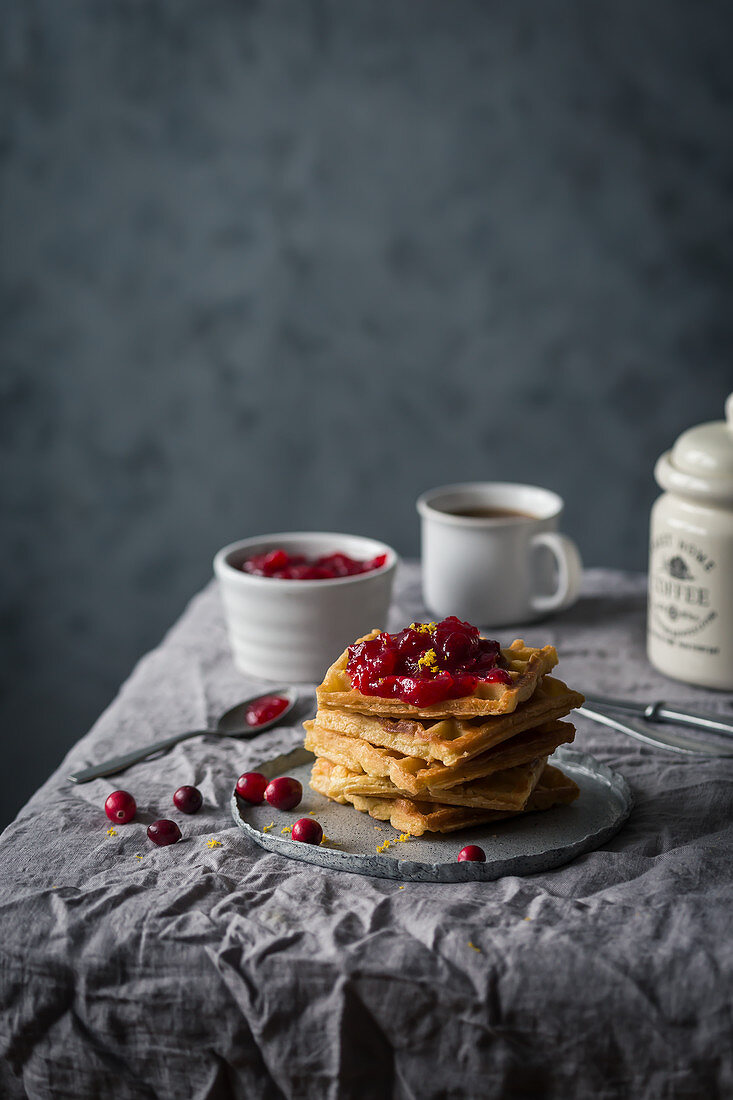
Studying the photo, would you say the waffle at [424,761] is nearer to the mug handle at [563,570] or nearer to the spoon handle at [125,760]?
the spoon handle at [125,760]

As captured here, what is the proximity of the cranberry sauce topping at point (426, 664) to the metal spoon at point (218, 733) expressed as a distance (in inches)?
13.3

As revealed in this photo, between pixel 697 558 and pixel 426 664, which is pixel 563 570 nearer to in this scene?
pixel 697 558


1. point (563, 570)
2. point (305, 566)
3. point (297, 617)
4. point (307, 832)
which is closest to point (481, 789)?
point (307, 832)

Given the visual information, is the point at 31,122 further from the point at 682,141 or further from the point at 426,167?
the point at 682,141

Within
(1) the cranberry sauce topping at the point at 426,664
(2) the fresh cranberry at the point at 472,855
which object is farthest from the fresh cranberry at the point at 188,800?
(2) the fresh cranberry at the point at 472,855

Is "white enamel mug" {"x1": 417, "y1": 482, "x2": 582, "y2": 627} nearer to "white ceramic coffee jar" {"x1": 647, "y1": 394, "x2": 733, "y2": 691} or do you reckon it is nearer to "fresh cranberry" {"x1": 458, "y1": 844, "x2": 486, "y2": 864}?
"white ceramic coffee jar" {"x1": 647, "y1": 394, "x2": 733, "y2": 691}

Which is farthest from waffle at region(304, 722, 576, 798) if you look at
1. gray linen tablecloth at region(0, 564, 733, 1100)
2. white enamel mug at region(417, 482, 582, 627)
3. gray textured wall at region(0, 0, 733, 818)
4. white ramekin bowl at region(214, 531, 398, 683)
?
gray textured wall at region(0, 0, 733, 818)

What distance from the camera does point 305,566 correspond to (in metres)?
1.95

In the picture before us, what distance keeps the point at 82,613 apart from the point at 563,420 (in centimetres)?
173

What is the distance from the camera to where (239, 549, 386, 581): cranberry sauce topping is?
1882 millimetres

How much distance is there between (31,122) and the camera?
10.5 feet

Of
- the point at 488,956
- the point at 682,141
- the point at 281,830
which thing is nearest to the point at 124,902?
the point at 281,830

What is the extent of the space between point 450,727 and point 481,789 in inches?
3.5

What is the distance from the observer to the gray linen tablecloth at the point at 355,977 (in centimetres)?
101
